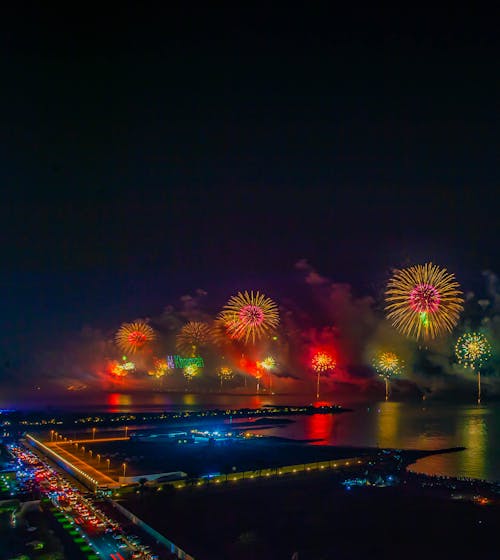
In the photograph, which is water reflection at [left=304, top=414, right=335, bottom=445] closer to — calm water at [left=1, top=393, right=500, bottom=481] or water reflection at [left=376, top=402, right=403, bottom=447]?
calm water at [left=1, top=393, right=500, bottom=481]

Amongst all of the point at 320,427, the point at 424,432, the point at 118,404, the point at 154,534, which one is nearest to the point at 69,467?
the point at 154,534

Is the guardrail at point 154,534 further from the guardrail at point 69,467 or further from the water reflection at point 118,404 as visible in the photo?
the water reflection at point 118,404

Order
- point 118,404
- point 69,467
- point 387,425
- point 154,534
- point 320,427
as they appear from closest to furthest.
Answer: point 154,534
point 69,467
point 320,427
point 387,425
point 118,404

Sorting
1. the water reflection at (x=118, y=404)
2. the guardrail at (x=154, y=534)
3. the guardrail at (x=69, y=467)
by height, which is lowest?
the guardrail at (x=154, y=534)

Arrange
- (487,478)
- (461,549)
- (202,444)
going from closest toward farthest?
1. (461,549)
2. (487,478)
3. (202,444)

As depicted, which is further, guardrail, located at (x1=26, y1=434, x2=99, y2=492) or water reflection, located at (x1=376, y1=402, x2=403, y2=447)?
water reflection, located at (x1=376, y1=402, x2=403, y2=447)

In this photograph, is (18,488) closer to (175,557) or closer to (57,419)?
(175,557)

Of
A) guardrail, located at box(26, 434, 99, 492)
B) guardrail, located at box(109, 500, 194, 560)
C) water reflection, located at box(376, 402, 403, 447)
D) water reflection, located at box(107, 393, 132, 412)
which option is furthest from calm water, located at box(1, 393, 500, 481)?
guardrail, located at box(109, 500, 194, 560)

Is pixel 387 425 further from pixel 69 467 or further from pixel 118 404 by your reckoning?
pixel 118 404

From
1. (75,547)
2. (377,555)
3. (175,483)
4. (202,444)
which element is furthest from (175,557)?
(202,444)

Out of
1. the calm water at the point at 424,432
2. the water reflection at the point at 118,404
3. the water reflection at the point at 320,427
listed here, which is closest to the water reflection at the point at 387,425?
the calm water at the point at 424,432

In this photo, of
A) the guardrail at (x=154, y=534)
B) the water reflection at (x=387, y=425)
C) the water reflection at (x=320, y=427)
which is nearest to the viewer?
the guardrail at (x=154, y=534)
